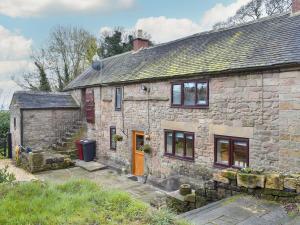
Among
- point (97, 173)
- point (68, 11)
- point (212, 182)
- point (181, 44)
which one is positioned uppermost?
point (68, 11)

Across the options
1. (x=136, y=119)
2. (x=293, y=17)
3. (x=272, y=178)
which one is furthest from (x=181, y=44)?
(x=272, y=178)

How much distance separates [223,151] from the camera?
32.1 feet

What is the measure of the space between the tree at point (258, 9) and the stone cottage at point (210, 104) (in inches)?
609

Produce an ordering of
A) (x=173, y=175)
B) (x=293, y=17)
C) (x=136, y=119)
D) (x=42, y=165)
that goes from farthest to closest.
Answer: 1. (x=42, y=165)
2. (x=136, y=119)
3. (x=173, y=175)
4. (x=293, y=17)

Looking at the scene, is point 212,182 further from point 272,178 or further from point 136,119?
point 136,119

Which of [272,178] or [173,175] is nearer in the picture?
[272,178]

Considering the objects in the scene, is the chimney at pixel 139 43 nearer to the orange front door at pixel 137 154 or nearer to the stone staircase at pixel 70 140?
the stone staircase at pixel 70 140

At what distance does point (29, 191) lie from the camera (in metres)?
6.07

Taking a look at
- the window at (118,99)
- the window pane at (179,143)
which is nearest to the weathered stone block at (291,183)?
the window pane at (179,143)

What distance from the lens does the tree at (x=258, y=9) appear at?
24938 mm

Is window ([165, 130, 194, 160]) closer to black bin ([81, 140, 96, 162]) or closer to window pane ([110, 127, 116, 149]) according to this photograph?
window pane ([110, 127, 116, 149])

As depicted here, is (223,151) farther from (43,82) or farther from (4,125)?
(43,82)

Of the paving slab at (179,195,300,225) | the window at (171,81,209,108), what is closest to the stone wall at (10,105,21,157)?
the window at (171,81,209,108)

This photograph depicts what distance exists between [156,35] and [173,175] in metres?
30.7
